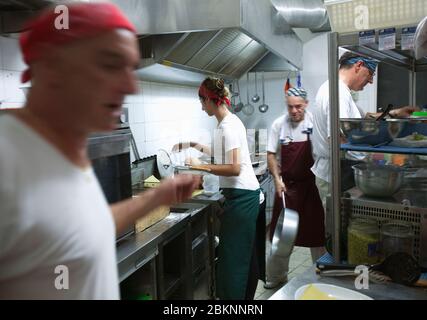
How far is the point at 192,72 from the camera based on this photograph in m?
2.45

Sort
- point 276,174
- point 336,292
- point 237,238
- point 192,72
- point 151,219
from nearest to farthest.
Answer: point 336,292 < point 151,219 < point 237,238 < point 276,174 < point 192,72

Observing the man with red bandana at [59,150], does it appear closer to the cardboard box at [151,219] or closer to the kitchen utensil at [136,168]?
the cardboard box at [151,219]

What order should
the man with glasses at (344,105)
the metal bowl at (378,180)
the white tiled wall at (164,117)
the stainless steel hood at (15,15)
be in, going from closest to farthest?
the metal bowl at (378,180), the stainless steel hood at (15,15), the man with glasses at (344,105), the white tiled wall at (164,117)

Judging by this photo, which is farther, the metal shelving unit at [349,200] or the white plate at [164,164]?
the white plate at [164,164]

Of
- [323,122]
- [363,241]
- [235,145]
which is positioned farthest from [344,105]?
[363,241]

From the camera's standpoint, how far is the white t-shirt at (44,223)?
41 centimetres

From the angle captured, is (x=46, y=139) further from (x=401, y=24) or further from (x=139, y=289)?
(x=139, y=289)

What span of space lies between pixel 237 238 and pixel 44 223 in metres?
1.61

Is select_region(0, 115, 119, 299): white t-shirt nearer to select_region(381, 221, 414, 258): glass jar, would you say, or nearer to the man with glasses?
select_region(381, 221, 414, 258): glass jar

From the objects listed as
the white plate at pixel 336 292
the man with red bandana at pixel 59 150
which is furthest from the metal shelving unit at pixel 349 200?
the man with red bandana at pixel 59 150

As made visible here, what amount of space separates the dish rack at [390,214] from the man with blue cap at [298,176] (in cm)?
95

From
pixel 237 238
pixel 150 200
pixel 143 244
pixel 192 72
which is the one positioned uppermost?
pixel 192 72

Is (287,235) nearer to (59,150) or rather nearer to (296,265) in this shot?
(59,150)
